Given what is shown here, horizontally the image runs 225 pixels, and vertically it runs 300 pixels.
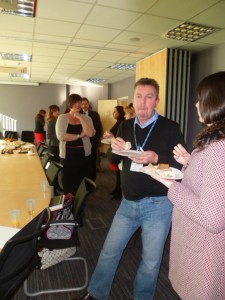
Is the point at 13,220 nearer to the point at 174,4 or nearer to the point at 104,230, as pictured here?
the point at 104,230

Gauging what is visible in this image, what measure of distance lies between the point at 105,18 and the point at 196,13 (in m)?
1.15

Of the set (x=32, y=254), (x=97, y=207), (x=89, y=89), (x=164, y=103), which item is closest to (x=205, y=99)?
(x=32, y=254)

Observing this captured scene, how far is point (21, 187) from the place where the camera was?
2.20m

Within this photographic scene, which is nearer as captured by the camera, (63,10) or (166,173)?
(166,173)

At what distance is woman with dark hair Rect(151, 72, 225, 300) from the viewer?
2.94 ft

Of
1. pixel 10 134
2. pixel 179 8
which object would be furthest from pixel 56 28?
pixel 10 134

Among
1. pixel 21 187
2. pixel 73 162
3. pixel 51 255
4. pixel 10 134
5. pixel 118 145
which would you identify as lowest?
pixel 51 255

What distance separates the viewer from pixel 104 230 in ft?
9.86

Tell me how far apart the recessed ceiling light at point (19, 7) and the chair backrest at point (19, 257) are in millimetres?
2574

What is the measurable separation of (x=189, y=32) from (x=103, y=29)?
131 centimetres

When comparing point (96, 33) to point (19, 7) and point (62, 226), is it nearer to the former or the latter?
point (19, 7)

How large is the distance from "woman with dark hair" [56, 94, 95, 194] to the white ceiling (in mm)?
1122

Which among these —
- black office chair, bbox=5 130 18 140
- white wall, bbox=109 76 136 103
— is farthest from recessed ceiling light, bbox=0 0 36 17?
black office chair, bbox=5 130 18 140

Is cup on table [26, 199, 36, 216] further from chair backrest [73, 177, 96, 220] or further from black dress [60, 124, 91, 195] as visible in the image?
black dress [60, 124, 91, 195]
